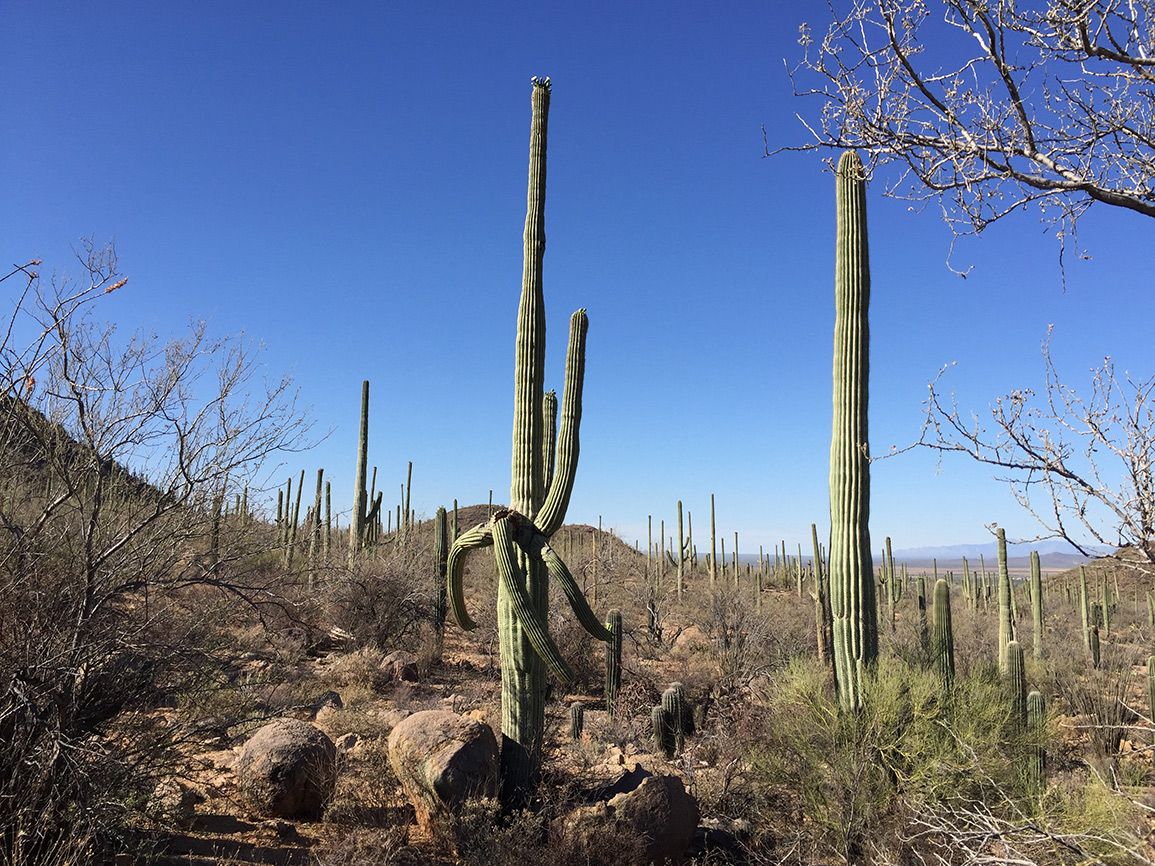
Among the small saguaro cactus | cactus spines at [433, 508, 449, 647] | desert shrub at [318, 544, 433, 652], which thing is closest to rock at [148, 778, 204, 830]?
the small saguaro cactus

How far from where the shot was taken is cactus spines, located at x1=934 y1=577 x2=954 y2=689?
9141mm

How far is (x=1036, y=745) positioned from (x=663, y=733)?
169 inches

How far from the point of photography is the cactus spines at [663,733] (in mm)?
10312

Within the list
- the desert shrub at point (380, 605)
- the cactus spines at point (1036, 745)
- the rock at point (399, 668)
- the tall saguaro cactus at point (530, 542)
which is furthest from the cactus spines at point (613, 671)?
the cactus spines at point (1036, 745)

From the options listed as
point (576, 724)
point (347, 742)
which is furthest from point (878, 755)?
point (347, 742)

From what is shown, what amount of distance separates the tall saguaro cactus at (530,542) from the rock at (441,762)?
362 millimetres

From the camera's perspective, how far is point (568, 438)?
26.8 feet

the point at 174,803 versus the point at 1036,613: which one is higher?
the point at 1036,613

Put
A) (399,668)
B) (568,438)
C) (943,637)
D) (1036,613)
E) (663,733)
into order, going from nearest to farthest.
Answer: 1. (568,438)
2. (943,637)
3. (663,733)
4. (399,668)
5. (1036,613)

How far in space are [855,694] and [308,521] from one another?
17555mm

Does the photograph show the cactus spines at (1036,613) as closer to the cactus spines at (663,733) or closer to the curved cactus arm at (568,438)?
the cactus spines at (663,733)

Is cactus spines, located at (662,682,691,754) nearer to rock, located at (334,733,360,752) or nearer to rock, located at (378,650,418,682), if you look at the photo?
rock, located at (334,733,360,752)

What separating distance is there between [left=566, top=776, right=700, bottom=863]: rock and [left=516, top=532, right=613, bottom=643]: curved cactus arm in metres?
1.38

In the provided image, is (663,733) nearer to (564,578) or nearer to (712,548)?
(564,578)
